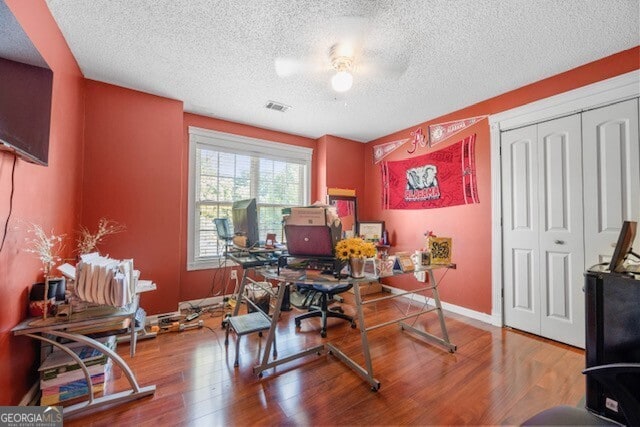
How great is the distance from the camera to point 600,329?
3.67 ft

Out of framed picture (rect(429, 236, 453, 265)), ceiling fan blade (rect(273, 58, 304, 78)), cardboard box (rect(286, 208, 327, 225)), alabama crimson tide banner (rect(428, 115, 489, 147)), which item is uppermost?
ceiling fan blade (rect(273, 58, 304, 78))

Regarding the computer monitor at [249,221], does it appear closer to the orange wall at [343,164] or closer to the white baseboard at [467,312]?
the orange wall at [343,164]

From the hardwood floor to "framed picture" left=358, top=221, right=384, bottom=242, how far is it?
1.84 m

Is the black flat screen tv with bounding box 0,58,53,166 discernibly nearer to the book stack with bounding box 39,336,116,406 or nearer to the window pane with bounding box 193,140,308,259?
the book stack with bounding box 39,336,116,406

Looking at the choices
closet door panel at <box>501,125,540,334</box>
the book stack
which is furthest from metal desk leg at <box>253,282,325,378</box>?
closet door panel at <box>501,125,540,334</box>

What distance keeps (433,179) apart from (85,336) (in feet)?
12.9

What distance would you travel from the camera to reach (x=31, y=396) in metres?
1.66

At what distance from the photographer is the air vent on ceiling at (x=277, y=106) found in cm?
318

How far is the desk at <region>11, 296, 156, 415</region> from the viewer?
58.8 inches

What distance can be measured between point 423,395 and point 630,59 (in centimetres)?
317

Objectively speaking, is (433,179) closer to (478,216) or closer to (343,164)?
(478,216)

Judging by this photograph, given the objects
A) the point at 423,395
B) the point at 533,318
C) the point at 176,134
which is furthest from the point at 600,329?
the point at 176,134

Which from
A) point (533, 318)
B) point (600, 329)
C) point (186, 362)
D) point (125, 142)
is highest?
point (125, 142)

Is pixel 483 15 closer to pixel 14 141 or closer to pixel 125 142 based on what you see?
pixel 14 141
